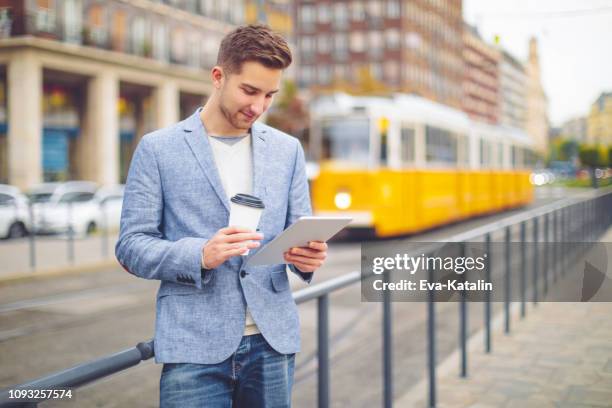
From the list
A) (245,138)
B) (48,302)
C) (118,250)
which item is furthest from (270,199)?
(48,302)

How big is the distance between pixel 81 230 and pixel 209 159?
1879 centimetres

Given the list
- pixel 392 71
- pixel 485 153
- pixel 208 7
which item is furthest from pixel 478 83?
pixel 485 153

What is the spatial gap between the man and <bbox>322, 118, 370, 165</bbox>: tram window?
1377 centimetres

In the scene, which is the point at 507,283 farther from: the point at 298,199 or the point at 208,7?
the point at 208,7

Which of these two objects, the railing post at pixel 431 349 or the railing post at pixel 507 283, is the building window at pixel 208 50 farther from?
the railing post at pixel 431 349

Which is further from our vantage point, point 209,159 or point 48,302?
point 48,302

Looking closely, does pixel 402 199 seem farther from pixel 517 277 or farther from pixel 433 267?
pixel 433 267

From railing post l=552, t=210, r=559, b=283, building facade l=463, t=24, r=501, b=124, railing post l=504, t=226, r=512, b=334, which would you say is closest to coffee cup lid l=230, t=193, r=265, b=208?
railing post l=504, t=226, r=512, b=334

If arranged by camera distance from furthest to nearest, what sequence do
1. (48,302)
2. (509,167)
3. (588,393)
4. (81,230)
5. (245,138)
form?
(509,167), (81,230), (48,302), (588,393), (245,138)

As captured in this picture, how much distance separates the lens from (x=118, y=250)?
6.82 ft

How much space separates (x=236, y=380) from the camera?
2.15m

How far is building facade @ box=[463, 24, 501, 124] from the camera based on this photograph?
10050 cm

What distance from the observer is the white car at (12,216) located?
17641mm

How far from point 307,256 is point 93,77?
28.6 m
